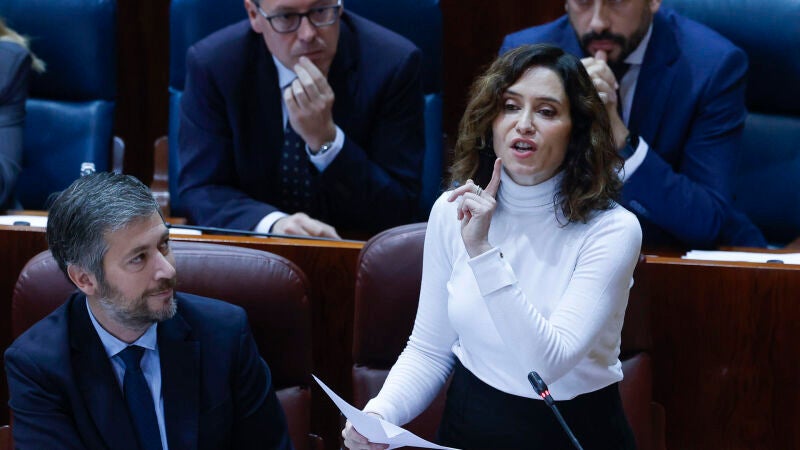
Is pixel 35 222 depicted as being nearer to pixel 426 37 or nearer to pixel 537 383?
pixel 426 37

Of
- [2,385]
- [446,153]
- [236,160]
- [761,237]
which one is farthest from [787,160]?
[2,385]

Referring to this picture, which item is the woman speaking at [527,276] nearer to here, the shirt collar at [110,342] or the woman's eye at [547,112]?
the woman's eye at [547,112]

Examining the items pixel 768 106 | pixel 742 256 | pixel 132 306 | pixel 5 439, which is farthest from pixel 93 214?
pixel 768 106

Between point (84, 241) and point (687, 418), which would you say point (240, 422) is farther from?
point (687, 418)

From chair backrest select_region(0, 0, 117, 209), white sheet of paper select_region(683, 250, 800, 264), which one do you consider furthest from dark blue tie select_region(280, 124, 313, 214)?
white sheet of paper select_region(683, 250, 800, 264)

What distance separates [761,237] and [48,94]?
1.40 meters

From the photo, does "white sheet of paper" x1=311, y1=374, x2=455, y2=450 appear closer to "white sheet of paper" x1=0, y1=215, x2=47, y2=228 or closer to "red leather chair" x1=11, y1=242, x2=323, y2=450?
"red leather chair" x1=11, y1=242, x2=323, y2=450

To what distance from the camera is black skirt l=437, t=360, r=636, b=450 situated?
4.02 ft

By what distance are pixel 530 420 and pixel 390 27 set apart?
1079 mm

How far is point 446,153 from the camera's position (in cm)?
225

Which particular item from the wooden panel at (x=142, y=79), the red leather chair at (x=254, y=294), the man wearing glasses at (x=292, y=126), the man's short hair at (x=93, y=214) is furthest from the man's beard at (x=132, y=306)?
the wooden panel at (x=142, y=79)

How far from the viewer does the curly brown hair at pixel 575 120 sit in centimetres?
125

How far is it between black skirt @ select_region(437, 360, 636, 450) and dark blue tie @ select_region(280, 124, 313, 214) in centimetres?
74

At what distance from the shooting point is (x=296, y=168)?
1946mm
